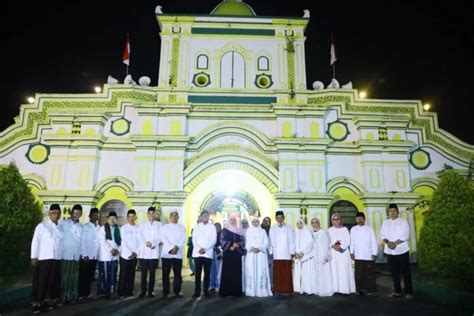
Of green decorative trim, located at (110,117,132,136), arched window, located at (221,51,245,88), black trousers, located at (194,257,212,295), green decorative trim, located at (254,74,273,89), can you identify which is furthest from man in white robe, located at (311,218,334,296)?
green decorative trim, located at (110,117,132,136)

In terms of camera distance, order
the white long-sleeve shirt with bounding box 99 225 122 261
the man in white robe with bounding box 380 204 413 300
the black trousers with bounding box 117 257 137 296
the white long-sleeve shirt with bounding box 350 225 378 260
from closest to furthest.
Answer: the man in white robe with bounding box 380 204 413 300
the black trousers with bounding box 117 257 137 296
the white long-sleeve shirt with bounding box 99 225 122 261
the white long-sleeve shirt with bounding box 350 225 378 260

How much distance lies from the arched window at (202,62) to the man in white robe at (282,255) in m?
8.59

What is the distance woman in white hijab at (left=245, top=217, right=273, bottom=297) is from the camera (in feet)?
25.2

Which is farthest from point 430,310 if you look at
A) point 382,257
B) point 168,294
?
point 382,257

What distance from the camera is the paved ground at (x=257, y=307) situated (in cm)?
595

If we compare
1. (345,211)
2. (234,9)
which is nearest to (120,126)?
(234,9)

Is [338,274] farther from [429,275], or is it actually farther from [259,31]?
[259,31]

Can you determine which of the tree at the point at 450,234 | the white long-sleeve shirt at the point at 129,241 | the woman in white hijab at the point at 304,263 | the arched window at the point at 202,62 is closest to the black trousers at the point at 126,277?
the white long-sleeve shirt at the point at 129,241

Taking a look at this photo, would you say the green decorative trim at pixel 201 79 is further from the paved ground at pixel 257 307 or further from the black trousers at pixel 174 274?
the paved ground at pixel 257 307

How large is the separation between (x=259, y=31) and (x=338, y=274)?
10.4m

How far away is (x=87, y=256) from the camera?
727 cm

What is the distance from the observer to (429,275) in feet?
29.4

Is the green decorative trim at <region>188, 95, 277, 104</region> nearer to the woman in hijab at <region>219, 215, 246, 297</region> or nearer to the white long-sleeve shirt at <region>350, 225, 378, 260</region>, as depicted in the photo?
the woman in hijab at <region>219, 215, 246, 297</region>

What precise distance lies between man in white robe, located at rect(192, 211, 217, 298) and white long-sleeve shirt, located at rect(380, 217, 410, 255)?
11.6ft
